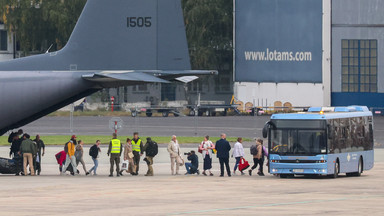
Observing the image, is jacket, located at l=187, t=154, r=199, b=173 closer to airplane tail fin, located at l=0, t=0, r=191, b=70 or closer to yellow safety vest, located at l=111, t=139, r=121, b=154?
yellow safety vest, located at l=111, t=139, r=121, b=154

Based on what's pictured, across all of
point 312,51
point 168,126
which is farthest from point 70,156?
point 312,51

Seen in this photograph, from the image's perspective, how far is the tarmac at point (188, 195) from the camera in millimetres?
22969

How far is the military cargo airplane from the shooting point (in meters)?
35.6

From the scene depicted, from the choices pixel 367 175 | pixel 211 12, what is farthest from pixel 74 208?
pixel 211 12

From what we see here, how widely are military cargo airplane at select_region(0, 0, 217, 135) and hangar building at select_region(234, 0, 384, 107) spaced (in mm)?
49204

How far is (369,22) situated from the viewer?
8519cm

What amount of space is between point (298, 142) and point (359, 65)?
170 ft

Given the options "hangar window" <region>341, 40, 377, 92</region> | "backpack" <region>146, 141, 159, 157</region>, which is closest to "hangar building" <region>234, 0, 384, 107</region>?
"hangar window" <region>341, 40, 377, 92</region>

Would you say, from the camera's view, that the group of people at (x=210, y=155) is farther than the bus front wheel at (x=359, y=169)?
No

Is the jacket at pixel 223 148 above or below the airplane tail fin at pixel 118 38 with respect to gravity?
below

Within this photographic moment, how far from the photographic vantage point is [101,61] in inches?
1458

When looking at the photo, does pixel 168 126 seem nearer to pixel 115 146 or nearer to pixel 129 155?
pixel 129 155

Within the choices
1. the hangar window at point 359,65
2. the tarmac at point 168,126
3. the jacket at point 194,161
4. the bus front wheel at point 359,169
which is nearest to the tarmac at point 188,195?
the bus front wheel at point 359,169

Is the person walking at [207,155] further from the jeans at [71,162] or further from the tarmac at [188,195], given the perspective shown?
the jeans at [71,162]
